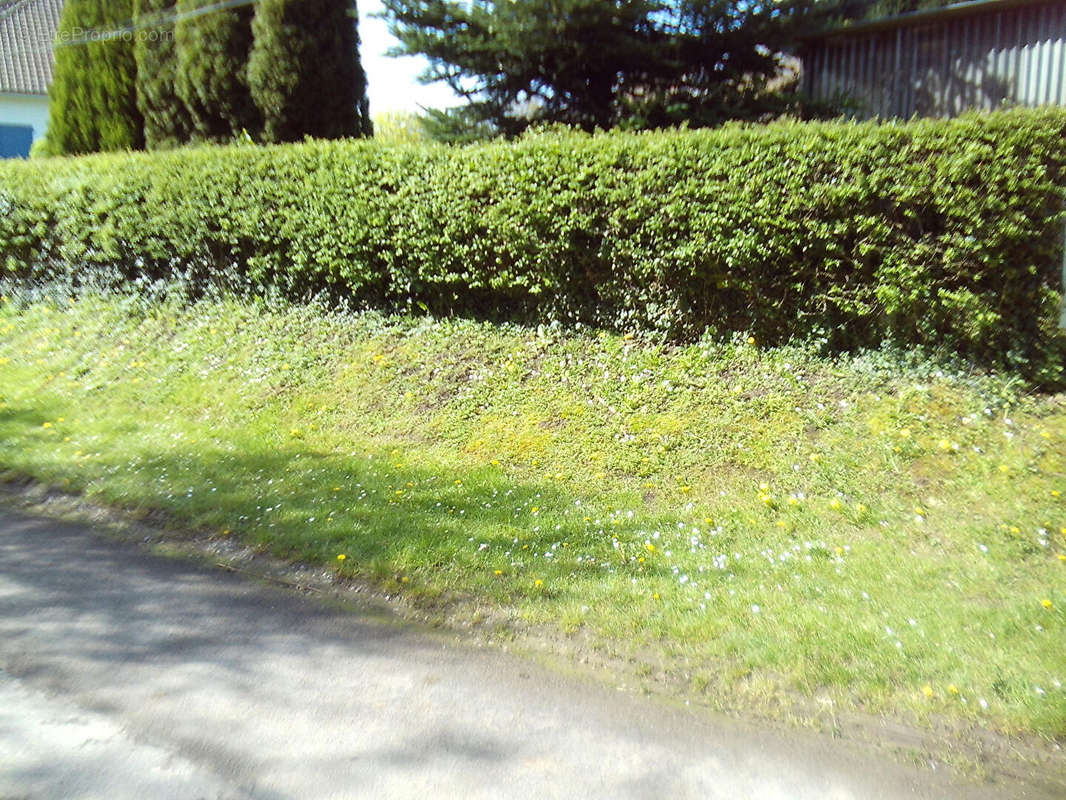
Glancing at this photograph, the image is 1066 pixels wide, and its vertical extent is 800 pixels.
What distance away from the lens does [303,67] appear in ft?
37.1

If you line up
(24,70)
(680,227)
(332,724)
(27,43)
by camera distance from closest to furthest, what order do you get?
(332,724) → (680,227) → (24,70) → (27,43)

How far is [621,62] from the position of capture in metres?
10.0

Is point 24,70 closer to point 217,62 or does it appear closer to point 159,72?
point 159,72

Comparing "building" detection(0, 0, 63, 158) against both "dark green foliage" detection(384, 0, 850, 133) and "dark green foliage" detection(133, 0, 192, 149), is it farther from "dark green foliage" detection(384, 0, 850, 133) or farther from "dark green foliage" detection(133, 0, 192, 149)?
"dark green foliage" detection(384, 0, 850, 133)

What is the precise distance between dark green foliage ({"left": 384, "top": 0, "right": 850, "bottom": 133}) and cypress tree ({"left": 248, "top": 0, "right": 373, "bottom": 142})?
1572mm

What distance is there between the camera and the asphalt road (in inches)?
135

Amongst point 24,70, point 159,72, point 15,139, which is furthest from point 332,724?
point 24,70

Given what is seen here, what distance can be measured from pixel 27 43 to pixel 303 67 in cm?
1991

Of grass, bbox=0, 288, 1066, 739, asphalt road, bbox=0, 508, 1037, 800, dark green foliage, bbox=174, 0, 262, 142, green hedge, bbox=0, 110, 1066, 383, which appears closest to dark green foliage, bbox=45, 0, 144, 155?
dark green foliage, bbox=174, 0, 262, 142

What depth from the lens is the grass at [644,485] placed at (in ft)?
14.5

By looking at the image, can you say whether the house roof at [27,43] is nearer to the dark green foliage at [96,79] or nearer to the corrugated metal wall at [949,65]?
the dark green foliage at [96,79]

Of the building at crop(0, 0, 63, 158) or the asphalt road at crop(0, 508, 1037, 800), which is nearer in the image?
the asphalt road at crop(0, 508, 1037, 800)

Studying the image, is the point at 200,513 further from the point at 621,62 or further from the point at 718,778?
the point at 621,62

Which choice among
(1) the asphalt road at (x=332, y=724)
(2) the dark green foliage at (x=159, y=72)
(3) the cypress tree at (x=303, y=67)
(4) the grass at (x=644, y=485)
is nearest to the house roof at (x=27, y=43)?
(2) the dark green foliage at (x=159, y=72)
